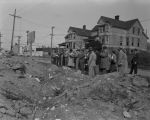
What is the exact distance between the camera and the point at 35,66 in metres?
14.4

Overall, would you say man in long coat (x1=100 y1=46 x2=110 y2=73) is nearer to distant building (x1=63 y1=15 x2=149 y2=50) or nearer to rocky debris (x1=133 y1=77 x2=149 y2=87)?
rocky debris (x1=133 y1=77 x2=149 y2=87)

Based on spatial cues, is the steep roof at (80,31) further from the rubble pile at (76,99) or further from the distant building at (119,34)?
the rubble pile at (76,99)

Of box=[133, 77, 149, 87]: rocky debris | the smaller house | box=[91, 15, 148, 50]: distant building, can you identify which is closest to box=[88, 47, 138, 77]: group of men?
box=[133, 77, 149, 87]: rocky debris

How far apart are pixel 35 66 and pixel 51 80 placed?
8.58 feet

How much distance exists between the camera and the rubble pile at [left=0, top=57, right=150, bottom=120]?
7.64 metres

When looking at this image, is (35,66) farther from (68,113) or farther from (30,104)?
(68,113)

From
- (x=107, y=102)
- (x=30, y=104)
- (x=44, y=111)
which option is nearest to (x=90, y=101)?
(x=107, y=102)

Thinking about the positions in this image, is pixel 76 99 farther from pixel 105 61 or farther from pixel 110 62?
pixel 110 62

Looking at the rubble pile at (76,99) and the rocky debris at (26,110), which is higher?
the rubble pile at (76,99)

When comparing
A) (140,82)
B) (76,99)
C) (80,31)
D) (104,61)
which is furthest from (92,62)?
(80,31)

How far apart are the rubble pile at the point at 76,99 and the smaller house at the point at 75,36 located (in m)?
37.3

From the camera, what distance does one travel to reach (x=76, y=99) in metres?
8.41

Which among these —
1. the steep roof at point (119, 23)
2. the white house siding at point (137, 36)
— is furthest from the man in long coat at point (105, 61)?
the white house siding at point (137, 36)

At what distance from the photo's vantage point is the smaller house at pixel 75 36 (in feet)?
160
